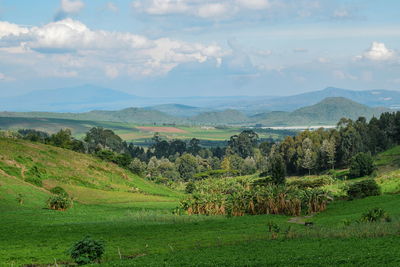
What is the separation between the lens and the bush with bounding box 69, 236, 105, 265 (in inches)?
1200

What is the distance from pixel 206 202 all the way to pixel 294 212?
11378 mm

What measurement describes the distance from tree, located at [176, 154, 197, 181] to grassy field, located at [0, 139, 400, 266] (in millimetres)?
88908

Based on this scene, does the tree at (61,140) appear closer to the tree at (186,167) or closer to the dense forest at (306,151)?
the dense forest at (306,151)

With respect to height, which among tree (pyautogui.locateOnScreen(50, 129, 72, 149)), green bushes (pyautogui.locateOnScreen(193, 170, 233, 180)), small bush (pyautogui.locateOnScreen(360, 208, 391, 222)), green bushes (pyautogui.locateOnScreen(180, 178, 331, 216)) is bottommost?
green bushes (pyautogui.locateOnScreen(193, 170, 233, 180))

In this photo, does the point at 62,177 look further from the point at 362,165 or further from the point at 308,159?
the point at 308,159

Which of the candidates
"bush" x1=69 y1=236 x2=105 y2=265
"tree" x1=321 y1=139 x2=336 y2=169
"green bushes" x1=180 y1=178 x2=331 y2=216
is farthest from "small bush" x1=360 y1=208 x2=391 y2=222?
"tree" x1=321 y1=139 x2=336 y2=169

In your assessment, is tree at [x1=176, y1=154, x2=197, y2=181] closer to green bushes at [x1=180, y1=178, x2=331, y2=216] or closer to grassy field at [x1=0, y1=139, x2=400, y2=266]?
grassy field at [x1=0, y1=139, x2=400, y2=266]

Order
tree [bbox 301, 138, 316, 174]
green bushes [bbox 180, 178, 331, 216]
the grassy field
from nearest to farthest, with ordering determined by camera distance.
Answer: the grassy field < green bushes [bbox 180, 178, 331, 216] < tree [bbox 301, 138, 316, 174]

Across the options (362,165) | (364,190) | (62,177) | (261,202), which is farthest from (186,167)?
(261,202)

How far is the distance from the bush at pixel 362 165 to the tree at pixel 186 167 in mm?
68573

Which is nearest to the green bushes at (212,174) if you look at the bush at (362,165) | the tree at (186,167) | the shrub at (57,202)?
the tree at (186,167)

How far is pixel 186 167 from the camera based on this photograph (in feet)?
550

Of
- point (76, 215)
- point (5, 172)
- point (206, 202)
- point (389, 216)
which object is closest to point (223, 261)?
point (389, 216)

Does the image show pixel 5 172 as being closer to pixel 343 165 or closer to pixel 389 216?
pixel 389 216
